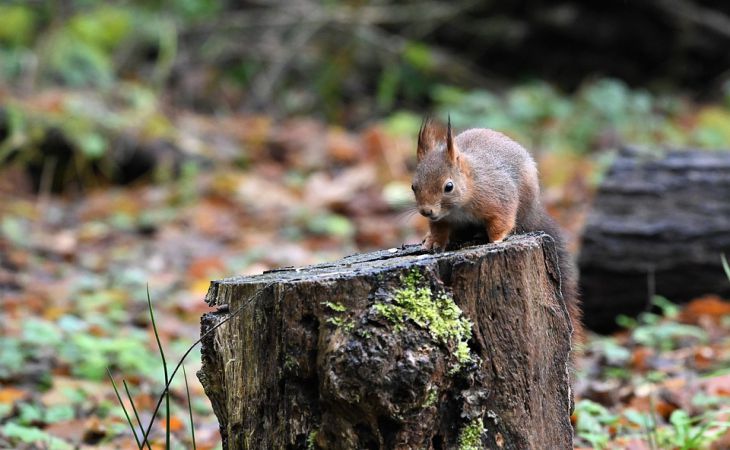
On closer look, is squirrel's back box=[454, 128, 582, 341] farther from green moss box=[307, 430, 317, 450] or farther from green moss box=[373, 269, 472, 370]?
green moss box=[307, 430, 317, 450]

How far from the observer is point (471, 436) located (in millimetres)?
2262

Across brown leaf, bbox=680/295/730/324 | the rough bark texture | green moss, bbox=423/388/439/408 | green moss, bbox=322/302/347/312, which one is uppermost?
the rough bark texture

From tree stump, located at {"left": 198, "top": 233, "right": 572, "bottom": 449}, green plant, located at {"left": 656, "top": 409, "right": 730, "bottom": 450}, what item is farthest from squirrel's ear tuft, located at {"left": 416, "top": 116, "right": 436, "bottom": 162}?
green plant, located at {"left": 656, "top": 409, "right": 730, "bottom": 450}

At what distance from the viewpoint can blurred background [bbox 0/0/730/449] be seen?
416 centimetres

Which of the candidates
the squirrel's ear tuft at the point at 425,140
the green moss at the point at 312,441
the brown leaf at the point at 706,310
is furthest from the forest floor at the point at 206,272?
the green moss at the point at 312,441

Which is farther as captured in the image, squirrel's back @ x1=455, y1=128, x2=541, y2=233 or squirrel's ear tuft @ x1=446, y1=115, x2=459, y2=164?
squirrel's back @ x1=455, y1=128, x2=541, y2=233

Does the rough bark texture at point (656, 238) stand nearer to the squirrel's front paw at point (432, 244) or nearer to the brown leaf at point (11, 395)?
the squirrel's front paw at point (432, 244)

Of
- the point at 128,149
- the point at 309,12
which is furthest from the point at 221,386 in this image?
the point at 309,12

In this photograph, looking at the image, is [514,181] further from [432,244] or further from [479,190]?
[432,244]

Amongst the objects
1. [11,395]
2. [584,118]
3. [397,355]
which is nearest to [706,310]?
[397,355]

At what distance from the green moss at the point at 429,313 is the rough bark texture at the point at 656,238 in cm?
305

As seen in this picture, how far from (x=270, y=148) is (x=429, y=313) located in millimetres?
7533

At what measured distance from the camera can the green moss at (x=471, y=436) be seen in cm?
225

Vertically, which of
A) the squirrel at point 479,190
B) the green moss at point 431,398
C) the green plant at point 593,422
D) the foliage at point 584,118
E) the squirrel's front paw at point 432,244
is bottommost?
Result: the green moss at point 431,398
